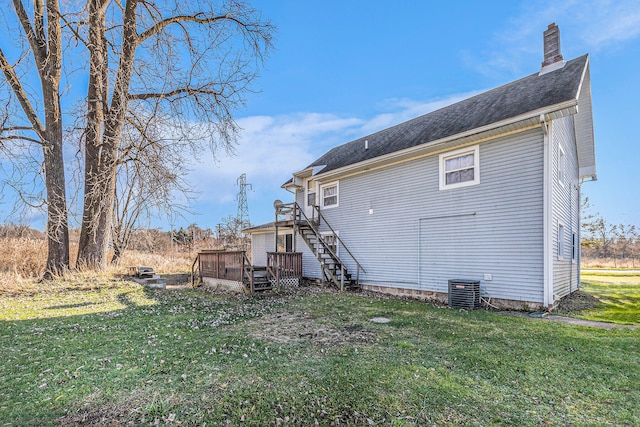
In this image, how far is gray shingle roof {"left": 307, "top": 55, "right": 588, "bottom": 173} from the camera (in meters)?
8.22

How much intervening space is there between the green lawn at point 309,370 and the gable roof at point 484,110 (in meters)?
5.30

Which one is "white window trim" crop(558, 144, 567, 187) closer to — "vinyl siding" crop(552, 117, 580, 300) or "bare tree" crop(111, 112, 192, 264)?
"vinyl siding" crop(552, 117, 580, 300)

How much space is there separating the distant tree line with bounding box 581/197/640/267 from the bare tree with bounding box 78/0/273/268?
119 ft

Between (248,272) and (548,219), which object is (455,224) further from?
(248,272)

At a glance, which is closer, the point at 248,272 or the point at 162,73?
the point at 162,73

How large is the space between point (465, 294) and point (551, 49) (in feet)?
28.0

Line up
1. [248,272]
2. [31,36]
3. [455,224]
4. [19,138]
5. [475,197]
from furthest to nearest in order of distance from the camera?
1. [248,272]
2. [19,138]
3. [31,36]
4. [455,224]
5. [475,197]

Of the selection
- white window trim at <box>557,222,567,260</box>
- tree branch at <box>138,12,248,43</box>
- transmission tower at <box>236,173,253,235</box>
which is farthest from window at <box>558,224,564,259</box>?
transmission tower at <box>236,173,253,235</box>

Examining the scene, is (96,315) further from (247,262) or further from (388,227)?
(388,227)

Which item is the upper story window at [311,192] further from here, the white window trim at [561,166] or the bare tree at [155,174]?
the white window trim at [561,166]

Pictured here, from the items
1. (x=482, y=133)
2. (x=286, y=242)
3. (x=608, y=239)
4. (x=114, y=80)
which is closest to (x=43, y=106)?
(x=114, y=80)

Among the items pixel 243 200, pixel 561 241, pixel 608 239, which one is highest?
pixel 243 200

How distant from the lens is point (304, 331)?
19.6ft

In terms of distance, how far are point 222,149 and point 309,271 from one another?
6.99 metres
